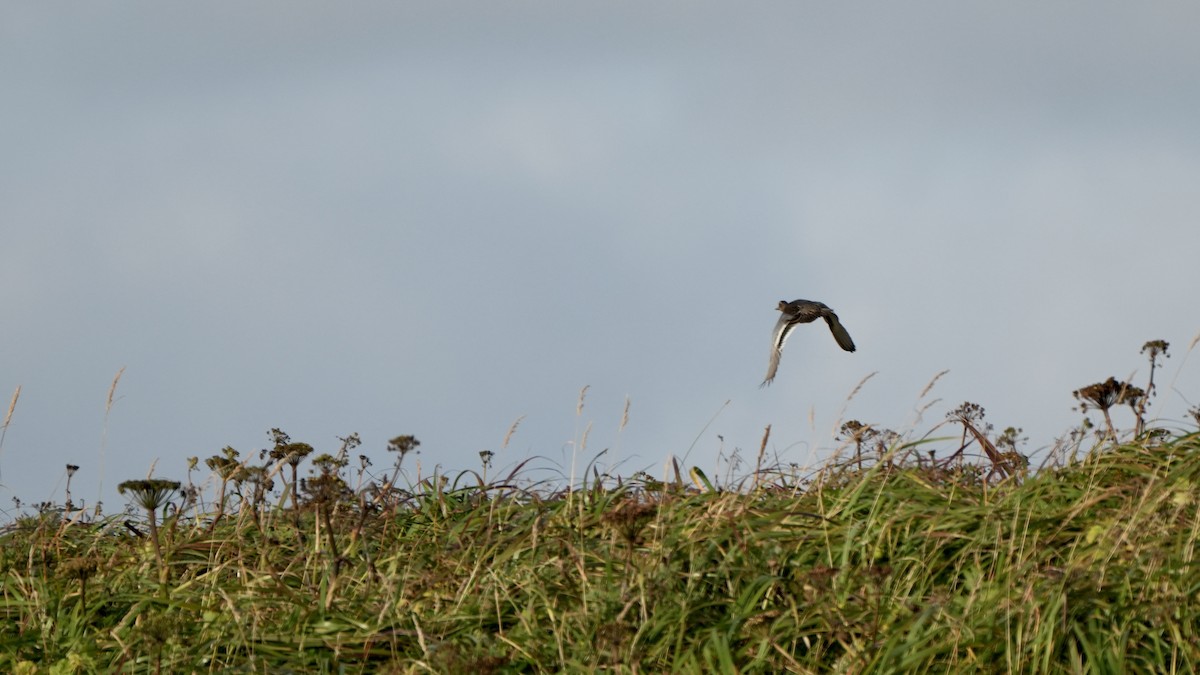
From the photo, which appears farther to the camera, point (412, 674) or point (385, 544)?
point (385, 544)

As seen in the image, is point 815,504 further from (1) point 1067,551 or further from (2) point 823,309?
(2) point 823,309

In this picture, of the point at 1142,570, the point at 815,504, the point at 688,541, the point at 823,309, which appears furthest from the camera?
the point at 823,309

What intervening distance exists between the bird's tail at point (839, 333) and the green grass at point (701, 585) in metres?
2.35

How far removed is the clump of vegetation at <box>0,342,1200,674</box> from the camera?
16.6 ft

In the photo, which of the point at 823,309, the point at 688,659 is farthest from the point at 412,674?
the point at 823,309

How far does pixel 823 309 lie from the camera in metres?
9.03

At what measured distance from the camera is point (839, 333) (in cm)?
950

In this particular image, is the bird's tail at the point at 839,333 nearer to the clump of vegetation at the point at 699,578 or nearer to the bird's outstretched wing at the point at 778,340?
the bird's outstretched wing at the point at 778,340

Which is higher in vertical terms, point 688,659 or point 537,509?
point 537,509

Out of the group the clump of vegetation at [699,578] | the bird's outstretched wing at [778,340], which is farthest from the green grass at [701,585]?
the bird's outstretched wing at [778,340]

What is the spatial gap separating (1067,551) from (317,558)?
3468 millimetres

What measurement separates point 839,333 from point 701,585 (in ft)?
14.0

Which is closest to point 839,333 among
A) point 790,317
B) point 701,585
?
point 790,317

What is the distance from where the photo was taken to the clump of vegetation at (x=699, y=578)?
5.07 m
